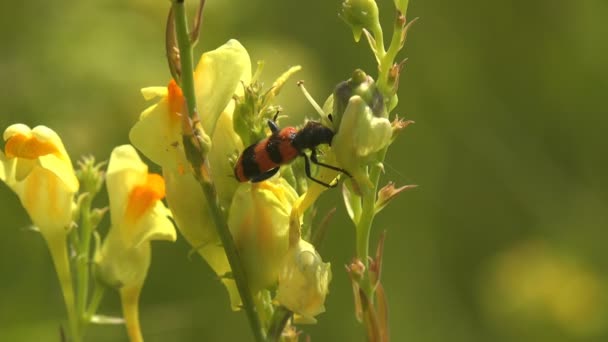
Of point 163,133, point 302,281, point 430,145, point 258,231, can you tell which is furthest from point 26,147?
point 430,145

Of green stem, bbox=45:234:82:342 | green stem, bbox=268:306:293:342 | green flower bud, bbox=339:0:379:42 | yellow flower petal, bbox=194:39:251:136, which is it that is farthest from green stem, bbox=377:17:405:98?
green stem, bbox=45:234:82:342

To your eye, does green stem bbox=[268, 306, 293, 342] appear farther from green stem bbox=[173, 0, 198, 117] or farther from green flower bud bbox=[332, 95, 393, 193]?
green stem bbox=[173, 0, 198, 117]

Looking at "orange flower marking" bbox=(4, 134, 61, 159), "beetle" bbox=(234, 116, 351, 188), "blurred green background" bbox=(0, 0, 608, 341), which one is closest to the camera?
"beetle" bbox=(234, 116, 351, 188)

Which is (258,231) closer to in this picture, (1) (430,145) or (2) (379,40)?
(2) (379,40)

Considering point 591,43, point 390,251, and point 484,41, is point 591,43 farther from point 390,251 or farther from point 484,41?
point 390,251

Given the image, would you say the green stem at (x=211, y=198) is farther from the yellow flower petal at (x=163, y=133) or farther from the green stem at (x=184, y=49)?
the yellow flower petal at (x=163, y=133)

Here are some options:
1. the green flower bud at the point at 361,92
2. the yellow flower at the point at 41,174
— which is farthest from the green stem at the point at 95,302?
the green flower bud at the point at 361,92
